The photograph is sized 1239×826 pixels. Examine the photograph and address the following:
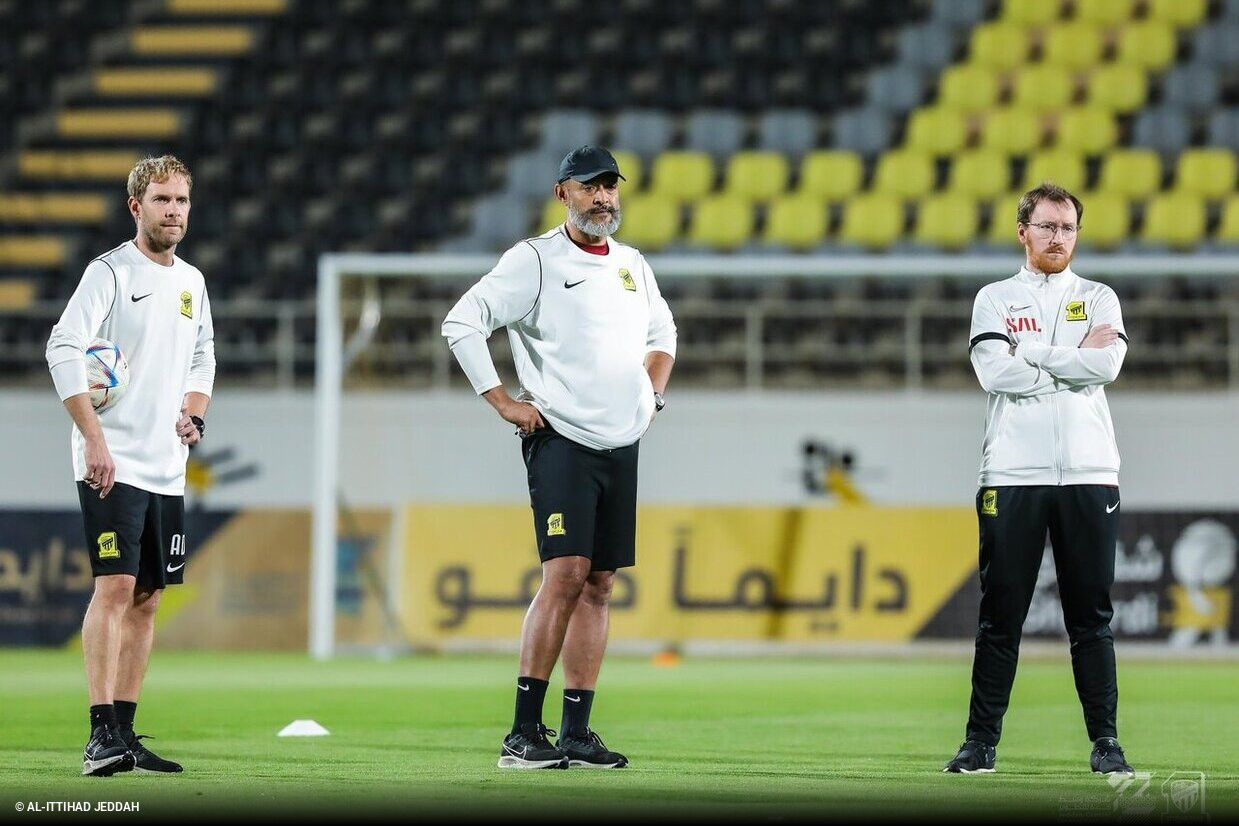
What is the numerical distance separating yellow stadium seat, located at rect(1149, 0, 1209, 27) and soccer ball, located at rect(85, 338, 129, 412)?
1714 centimetres

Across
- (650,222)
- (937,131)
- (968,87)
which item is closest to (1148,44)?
(968,87)

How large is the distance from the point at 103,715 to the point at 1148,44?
17.3 metres

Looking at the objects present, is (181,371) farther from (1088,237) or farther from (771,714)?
(1088,237)

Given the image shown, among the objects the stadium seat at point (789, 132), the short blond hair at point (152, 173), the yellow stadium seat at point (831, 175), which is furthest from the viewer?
the stadium seat at point (789, 132)

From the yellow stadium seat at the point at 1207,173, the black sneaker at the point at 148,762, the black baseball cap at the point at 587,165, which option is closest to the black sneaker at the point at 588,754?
the black sneaker at the point at 148,762

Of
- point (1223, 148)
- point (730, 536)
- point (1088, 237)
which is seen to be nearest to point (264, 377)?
point (730, 536)

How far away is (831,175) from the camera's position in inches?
794

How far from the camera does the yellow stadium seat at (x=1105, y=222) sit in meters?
19.1

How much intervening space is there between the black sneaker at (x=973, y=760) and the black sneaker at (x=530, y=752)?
4.20ft

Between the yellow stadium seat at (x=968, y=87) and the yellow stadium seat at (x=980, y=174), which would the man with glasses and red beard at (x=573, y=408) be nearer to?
the yellow stadium seat at (x=980, y=174)

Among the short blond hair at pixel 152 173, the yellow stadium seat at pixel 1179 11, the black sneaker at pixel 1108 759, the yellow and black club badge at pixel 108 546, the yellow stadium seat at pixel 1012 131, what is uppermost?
the yellow stadium seat at pixel 1179 11

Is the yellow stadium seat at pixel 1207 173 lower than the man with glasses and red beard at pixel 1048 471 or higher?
higher

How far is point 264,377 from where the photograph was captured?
1822 cm

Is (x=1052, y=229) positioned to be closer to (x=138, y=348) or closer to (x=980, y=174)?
(x=138, y=348)
